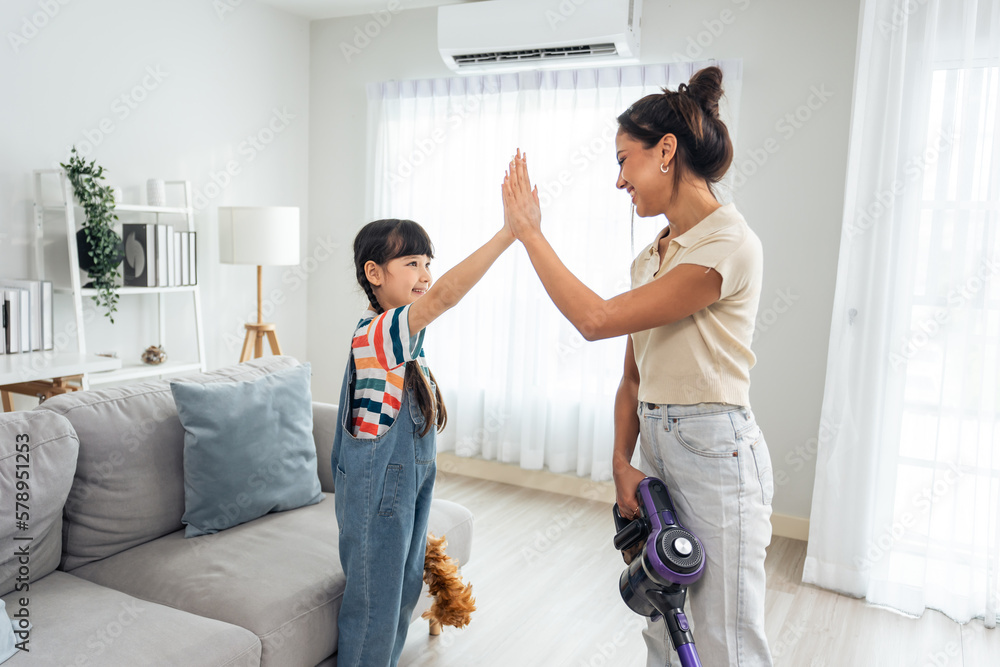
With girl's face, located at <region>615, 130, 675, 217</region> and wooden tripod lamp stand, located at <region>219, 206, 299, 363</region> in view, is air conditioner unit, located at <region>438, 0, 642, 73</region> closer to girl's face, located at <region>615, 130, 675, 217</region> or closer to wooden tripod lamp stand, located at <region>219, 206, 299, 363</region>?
wooden tripod lamp stand, located at <region>219, 206, 299, 363</region>

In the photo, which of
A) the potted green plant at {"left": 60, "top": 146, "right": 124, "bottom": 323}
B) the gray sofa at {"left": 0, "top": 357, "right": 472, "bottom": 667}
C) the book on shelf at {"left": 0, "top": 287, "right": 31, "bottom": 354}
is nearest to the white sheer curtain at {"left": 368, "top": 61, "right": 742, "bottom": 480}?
the potted green plant at {"left": 60, "top": 146, "right": 124, "bottom": 323}

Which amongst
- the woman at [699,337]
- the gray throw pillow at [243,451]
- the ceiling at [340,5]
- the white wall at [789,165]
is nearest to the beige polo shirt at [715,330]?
the woman at [699,337]

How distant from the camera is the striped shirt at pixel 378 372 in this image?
158 centimetres

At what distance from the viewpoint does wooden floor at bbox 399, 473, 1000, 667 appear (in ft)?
7.59

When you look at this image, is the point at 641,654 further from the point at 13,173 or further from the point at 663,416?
the point at 13,173

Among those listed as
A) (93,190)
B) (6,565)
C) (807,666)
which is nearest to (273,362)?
(6,565)

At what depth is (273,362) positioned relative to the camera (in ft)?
8.26

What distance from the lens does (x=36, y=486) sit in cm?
166

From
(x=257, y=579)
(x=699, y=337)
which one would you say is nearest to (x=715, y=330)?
(x=699, y=337)

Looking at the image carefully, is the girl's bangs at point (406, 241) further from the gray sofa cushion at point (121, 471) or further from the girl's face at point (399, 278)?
the gray sofa cushion at point (121, 471)

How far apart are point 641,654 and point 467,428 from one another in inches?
75.4

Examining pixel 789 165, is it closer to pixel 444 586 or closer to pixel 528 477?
pixel 528 477

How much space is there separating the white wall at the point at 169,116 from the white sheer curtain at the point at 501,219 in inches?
25.5

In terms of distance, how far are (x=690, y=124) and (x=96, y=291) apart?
287 centimetres
